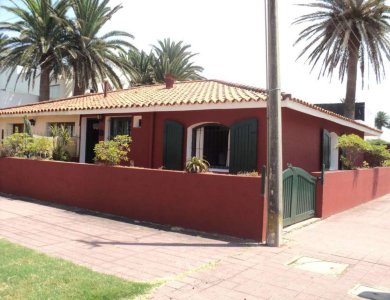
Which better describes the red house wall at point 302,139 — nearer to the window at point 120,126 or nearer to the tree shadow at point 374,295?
the window at point 120,126

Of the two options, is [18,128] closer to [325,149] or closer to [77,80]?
[77,80]

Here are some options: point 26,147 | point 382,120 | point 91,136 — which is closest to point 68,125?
point 91,136

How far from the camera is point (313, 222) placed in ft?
32.2

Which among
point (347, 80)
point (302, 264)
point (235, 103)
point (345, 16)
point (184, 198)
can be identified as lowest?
point (302, 264)

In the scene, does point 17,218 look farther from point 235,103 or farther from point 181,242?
point 235,103

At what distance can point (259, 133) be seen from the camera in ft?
34.3

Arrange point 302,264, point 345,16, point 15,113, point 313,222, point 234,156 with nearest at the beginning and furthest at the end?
point 302,264
point 313,222
point 234,156
point 15,113
point 345,16

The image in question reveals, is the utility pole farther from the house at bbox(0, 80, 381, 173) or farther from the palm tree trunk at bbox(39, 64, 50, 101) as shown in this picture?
the palm tree trunk at bbox(39, 64, 50, 101)

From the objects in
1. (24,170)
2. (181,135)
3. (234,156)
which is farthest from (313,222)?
(24,170)

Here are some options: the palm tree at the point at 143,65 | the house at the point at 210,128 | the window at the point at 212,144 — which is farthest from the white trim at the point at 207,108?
the palm tree at the point at 143,65

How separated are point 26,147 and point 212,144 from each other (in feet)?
19.4

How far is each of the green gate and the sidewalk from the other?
357mm

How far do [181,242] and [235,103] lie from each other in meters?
4.22

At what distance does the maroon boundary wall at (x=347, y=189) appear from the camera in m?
10.5
